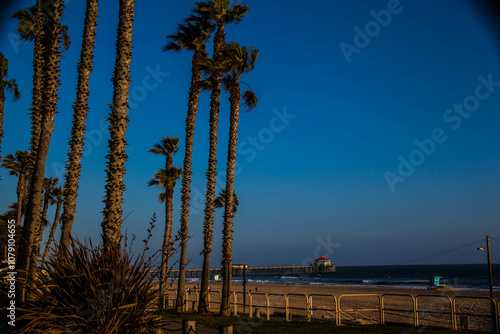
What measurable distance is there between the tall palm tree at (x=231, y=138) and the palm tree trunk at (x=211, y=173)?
2.50 feet

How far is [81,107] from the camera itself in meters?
13.8

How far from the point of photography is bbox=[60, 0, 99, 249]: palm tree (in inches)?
522

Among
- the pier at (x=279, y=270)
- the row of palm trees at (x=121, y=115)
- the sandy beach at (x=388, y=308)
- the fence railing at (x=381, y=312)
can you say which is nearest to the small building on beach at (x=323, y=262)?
the pier at (x=279, y=270)

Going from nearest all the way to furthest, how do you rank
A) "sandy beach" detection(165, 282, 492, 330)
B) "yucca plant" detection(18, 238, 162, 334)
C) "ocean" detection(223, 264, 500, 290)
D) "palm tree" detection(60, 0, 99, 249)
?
"yucca plant" detection(18, 238, 162, 334)
"palm tree" detection(60, 0, 99, 249)
"sandy beach" detection(165, 282, 492, 330)
"ocean" detection(223, 264, 500, 290)

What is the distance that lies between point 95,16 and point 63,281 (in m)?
10.4

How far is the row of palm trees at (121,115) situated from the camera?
8.49 metres

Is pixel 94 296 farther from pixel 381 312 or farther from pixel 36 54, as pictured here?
pixel 36 54

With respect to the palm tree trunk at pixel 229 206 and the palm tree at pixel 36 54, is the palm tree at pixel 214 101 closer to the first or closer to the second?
the palm tree trunk at pixel 229 206

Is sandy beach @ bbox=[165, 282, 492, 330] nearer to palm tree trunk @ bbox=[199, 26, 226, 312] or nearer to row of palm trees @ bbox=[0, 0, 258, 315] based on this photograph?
palm tree trunk @ bbox=[199, 26, 226, 312]

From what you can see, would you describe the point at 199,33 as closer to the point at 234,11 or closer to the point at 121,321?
the point at 234,11

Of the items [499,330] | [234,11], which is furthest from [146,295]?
[234,11]

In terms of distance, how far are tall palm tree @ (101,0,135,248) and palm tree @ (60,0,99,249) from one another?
4916mm

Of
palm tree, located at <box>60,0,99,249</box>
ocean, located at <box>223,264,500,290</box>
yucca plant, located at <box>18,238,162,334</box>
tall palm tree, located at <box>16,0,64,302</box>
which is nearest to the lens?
yucca plant, located at <box>18,238,162,334</box>

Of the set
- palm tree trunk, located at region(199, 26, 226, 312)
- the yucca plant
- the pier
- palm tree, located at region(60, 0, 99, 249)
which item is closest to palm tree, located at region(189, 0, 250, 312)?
palm tree trunk, located at region(199, 26, 226, 312)
